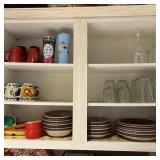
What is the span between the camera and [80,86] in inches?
39.9

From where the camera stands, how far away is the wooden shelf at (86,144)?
3.25 feet

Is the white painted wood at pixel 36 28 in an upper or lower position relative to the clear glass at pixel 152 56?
upper

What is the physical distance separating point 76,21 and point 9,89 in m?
0.52

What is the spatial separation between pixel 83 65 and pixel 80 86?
11 cm

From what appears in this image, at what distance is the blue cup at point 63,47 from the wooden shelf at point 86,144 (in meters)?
0.43

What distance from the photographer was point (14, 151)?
1.18m

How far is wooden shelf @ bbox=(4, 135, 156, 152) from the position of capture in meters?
0.99

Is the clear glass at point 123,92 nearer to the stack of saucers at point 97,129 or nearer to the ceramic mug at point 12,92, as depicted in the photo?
the stack of saucers at point 97,129

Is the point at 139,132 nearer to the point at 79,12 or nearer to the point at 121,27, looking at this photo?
the point at 121,27

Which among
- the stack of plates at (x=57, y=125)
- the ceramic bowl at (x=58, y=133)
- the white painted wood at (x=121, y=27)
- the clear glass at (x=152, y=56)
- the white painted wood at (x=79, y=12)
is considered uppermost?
the white painted wood at (x=79, y=12)

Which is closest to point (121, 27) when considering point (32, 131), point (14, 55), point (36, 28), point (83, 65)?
point (83, 65)

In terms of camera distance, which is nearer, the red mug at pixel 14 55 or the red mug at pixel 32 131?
the red mug at pixel 32 131

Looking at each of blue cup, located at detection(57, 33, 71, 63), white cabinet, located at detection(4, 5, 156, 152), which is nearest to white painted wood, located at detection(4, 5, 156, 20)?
white cabinet, located at detection(4, 5, 156, 152)

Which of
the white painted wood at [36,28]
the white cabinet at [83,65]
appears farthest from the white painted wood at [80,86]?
the white painted wood at [36,28]
